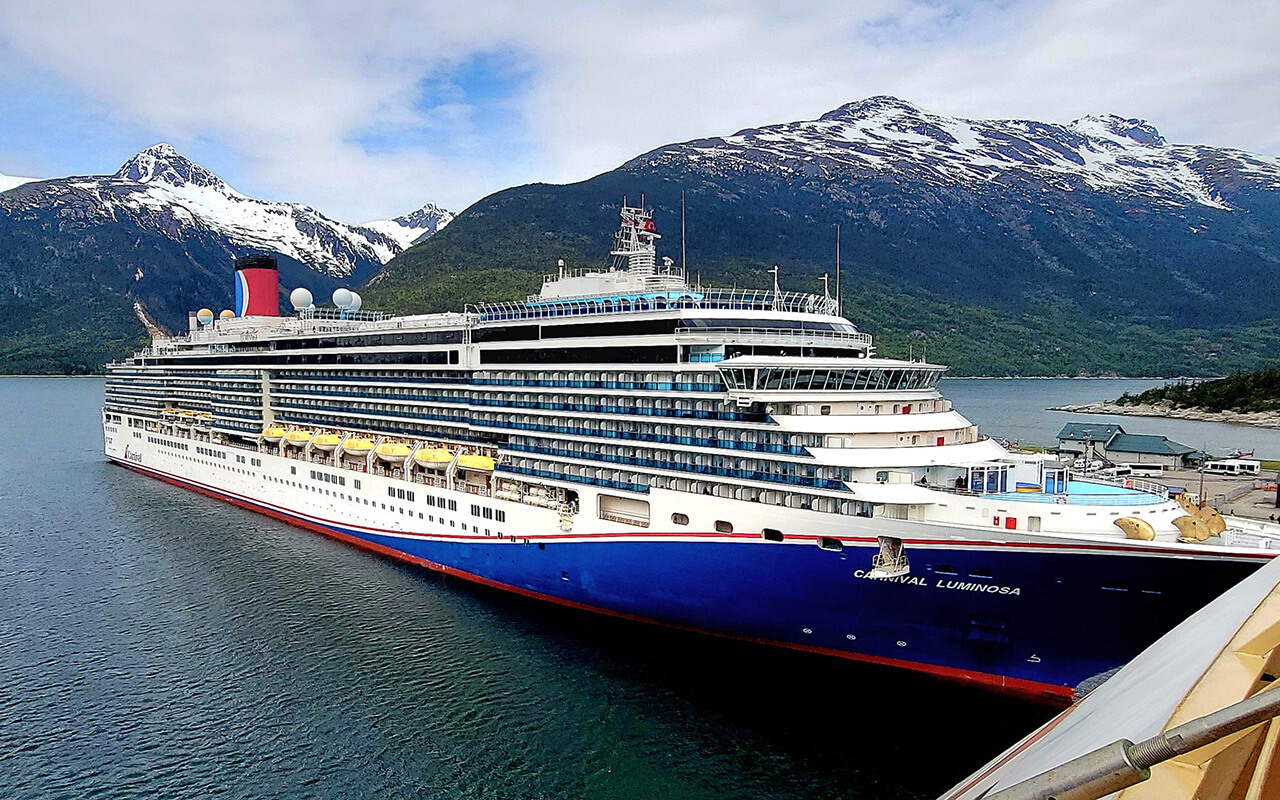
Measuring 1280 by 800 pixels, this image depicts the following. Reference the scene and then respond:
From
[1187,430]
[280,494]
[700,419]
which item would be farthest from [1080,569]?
[1187,430]

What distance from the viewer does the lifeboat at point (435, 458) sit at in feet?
99.1

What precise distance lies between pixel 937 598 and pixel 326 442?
28.5 meters

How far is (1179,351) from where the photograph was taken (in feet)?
619

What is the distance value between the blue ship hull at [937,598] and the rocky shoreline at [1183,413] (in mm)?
93378

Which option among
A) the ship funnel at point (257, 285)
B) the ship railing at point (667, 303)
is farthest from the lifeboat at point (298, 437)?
the ship funnel at point (257, 285)

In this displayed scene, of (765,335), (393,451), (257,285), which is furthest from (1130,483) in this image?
(257,285)

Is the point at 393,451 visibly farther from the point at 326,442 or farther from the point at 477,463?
the point at 477,463

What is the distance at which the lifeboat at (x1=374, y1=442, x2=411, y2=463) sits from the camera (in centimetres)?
3244

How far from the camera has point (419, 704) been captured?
20422mm

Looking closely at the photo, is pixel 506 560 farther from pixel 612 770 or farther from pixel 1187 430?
pixel 1187 430

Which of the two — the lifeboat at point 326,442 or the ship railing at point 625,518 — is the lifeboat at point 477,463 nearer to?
the ship railing at point 625,518

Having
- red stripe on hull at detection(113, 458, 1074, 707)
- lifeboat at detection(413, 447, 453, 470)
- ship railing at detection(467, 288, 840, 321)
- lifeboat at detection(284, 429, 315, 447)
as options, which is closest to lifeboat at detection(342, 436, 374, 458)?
red stripe on hull at detection(113, 458, 1074, 707)

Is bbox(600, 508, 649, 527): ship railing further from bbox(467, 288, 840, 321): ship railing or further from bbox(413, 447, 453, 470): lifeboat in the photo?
bbox(413, 447, 453, 470): lifeboat

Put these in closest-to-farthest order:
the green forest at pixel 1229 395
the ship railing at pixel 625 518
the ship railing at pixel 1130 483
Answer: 1. the ship railing at pixel 1130 483
2. the ship railing at pixel 625 518
3. the green forest at pixel 1229 395
